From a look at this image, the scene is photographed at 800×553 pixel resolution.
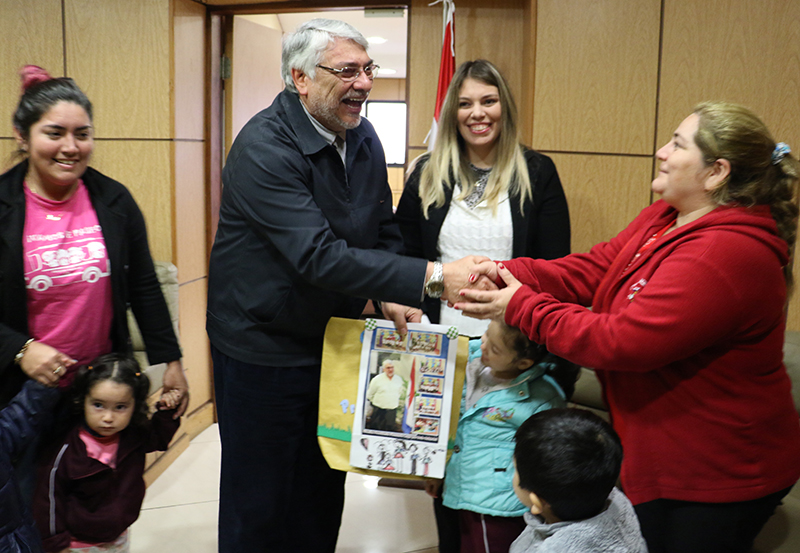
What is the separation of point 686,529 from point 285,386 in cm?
104

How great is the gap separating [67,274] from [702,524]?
1.62m

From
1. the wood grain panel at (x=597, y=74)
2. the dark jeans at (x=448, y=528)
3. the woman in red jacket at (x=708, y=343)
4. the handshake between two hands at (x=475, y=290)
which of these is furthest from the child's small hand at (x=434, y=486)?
the wood grain panel at (x=597, y=74)

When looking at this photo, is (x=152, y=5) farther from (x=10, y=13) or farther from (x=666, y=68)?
(x=666, y=68)

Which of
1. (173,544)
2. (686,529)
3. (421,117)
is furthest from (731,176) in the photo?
(173,544)

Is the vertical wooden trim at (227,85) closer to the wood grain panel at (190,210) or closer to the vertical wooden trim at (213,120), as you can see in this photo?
the vertical wooden trim at (213,120)

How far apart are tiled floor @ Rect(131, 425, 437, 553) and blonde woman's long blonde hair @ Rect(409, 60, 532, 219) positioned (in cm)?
139

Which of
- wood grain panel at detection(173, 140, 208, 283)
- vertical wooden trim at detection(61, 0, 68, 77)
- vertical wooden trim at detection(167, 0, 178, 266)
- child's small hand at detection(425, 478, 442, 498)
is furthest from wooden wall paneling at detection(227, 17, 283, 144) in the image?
child's small hand at detection(425, 478, 442, 498)

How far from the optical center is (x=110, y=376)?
1.80 meters

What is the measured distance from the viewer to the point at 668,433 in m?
1.40

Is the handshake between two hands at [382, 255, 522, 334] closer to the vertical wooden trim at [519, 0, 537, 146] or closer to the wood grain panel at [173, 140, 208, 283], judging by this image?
the vertical wooden trim at [519, 0, 537, 146]

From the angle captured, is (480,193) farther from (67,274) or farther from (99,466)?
(99,466)

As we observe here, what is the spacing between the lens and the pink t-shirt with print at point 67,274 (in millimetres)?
1683

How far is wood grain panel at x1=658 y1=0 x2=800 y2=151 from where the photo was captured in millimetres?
2652

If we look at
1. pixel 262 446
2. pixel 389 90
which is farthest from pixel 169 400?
pixel 389 90
